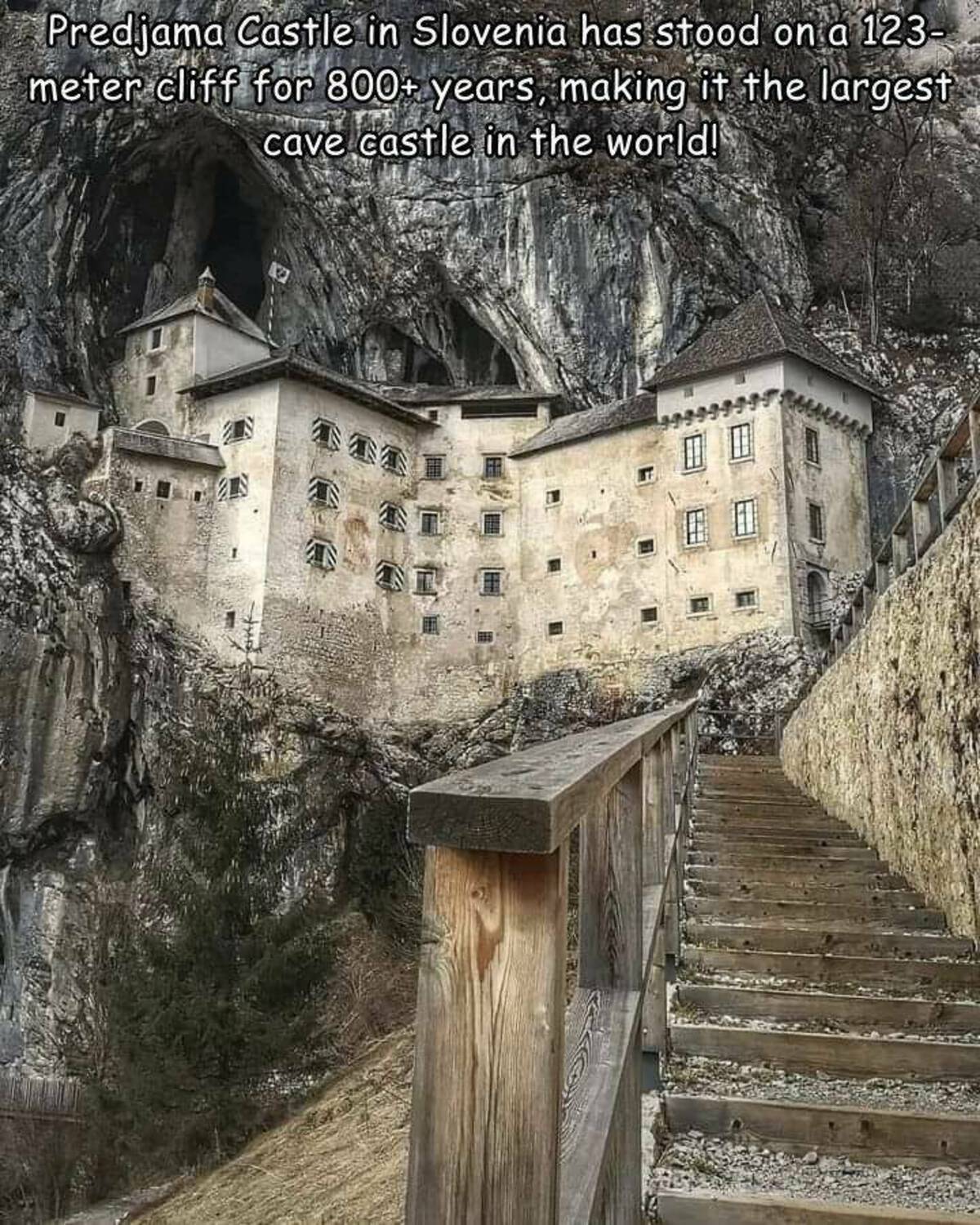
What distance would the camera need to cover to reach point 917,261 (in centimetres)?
3825

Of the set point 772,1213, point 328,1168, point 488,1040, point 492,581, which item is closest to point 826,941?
point 772,1213

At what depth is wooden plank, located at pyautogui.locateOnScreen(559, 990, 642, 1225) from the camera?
1390mm

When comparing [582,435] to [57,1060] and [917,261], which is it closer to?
[917,261]

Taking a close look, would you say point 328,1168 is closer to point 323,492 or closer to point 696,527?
point 696,527

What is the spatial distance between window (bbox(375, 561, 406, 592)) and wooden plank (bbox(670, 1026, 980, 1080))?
31031 millimetres

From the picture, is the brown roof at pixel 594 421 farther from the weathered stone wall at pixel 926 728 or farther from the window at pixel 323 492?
the weathered stone wall at pixel 926 728

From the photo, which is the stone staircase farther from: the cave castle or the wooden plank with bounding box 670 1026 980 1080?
the cave castle

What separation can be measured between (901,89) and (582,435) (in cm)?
2642

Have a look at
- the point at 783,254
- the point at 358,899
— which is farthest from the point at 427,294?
the point at 358,899

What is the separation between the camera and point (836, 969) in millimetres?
4371

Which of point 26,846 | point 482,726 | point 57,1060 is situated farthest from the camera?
point 482,726

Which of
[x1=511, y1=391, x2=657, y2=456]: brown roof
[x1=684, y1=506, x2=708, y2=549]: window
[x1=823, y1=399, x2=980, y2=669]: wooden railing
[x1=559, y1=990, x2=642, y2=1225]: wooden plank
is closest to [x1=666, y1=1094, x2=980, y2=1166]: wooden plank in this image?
[x1=559, y1=990, x2=642, y2=1225]: wooden plank

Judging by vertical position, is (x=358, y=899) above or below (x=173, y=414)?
below

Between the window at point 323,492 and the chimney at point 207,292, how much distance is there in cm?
928
